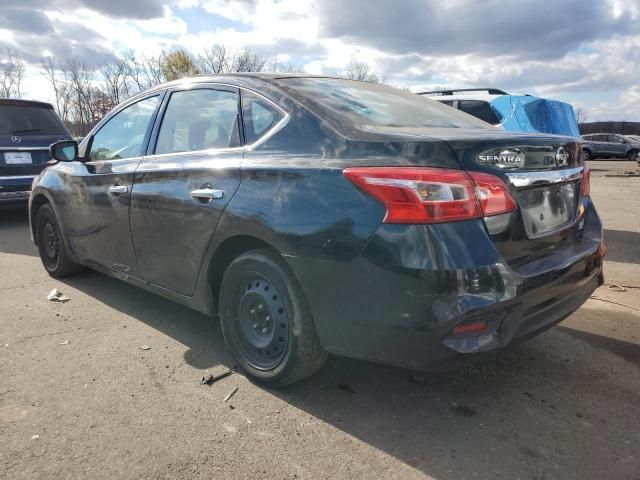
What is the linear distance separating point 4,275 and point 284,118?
4046mm

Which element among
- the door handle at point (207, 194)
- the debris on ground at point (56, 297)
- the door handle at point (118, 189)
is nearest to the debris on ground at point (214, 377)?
the door handle at point (207, 194)

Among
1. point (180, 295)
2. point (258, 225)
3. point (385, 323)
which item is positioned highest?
point (258, 225)

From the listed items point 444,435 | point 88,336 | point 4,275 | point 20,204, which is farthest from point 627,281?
point 20,204

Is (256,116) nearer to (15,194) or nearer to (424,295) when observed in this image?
(424,295)

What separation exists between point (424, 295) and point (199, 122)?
76.8 inches

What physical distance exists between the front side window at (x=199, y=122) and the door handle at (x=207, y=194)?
0.29m

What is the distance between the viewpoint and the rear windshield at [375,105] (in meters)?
2.68

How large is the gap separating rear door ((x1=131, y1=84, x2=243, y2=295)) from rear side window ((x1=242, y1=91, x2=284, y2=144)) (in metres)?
0.06

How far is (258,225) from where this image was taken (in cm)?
259

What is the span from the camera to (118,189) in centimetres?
367

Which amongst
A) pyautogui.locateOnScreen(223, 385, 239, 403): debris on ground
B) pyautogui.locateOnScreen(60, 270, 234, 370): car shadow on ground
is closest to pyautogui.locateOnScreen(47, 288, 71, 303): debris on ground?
pyautogui.locateOnScreen(60, 270, 234, 370): car shadow on ground

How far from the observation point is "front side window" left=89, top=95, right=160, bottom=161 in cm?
372

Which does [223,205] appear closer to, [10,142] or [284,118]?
[284,118]

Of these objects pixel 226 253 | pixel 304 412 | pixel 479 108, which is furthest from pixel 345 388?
pixel 479 108
